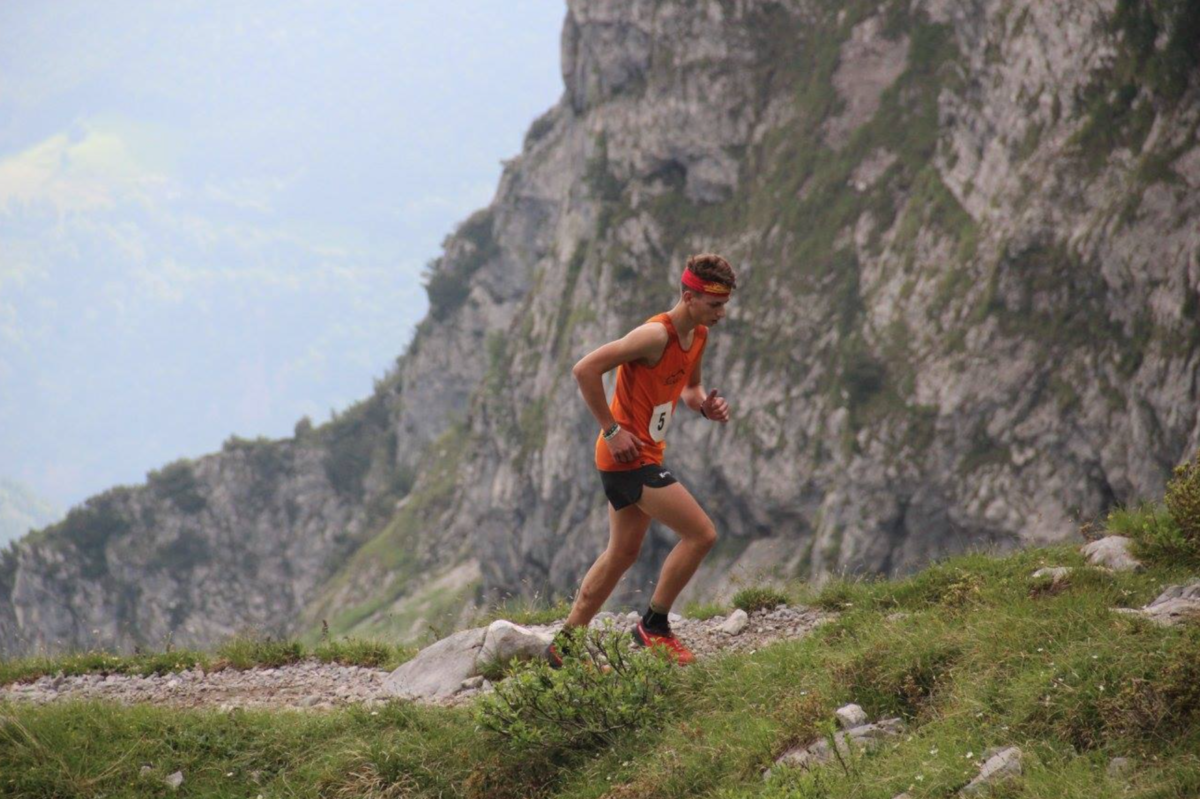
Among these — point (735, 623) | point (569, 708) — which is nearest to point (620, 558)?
point (569, 708)

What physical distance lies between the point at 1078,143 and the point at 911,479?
74.6 feet

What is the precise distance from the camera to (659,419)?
9914mm

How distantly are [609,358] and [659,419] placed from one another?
34.9 inches

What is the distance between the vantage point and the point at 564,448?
358 ft

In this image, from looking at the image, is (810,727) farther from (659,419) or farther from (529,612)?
(529,612)

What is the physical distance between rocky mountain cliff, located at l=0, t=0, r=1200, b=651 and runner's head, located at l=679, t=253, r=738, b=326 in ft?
17.6

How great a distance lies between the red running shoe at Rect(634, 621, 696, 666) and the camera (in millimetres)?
9891

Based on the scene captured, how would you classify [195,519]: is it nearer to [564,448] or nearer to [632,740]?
[564,448]

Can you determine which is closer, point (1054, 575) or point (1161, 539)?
point (1054, 575)

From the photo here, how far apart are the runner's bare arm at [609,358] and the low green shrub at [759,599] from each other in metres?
4.24

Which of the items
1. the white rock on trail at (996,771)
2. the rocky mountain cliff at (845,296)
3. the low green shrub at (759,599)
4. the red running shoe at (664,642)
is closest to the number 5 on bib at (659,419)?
the red running shoe at (664,642)

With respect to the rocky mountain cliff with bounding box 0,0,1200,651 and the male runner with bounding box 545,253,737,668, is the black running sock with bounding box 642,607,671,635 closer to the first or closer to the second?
the male runner with bounding box 545,253,737,668

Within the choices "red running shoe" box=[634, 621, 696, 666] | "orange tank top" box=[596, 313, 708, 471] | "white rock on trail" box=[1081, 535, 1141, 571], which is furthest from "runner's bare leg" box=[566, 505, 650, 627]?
"white rock on trail" box=[1081, 535, 1141, 571]

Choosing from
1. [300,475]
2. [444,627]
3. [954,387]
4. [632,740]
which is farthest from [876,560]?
[300,475]
